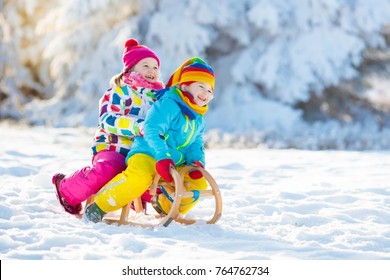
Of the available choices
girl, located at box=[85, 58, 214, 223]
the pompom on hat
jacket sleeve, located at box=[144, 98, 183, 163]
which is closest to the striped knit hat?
girl, located at box=[85, 58, 214, 223]

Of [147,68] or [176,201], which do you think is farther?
[147,68]

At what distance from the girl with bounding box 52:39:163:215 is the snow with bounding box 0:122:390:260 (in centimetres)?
20

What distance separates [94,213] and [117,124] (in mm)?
564

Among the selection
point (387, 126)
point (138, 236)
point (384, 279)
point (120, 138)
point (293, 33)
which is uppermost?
point (293, 33)

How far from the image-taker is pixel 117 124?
3.71 metres

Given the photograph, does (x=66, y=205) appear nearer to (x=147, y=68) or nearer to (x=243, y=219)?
(x=147, y=68)

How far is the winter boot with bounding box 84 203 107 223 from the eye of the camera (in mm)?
3611

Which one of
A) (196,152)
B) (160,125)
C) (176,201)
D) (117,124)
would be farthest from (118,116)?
(176,201)

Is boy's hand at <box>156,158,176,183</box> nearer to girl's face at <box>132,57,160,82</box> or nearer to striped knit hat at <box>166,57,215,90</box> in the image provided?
striped knit hat at <box>166,57,215,90</box>

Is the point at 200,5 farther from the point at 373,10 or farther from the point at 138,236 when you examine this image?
the point at 138,236

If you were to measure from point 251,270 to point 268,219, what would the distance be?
1.12 metres

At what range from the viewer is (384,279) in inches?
111

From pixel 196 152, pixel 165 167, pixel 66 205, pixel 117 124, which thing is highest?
pixel 117 124

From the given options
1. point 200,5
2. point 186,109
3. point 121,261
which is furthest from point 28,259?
point 200,5
